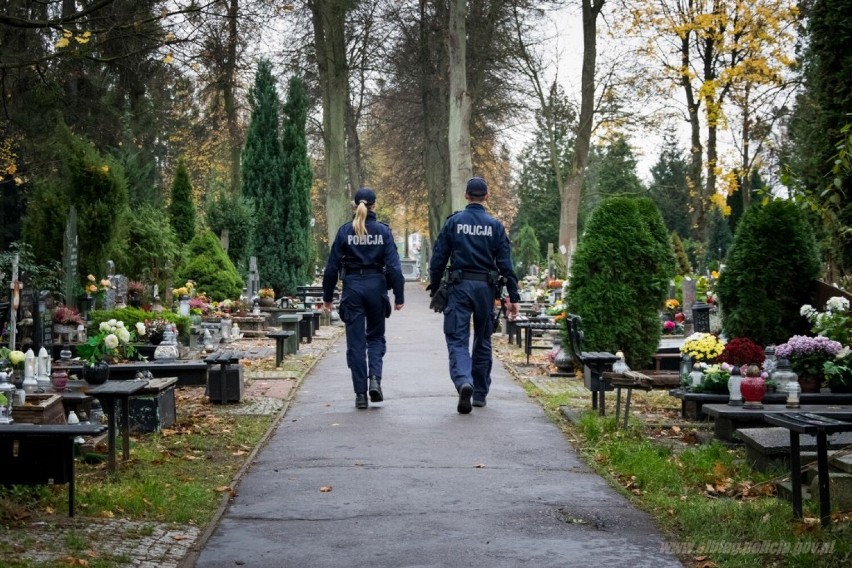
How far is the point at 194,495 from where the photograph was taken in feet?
26.0

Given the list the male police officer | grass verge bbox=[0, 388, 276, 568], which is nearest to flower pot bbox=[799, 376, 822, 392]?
the male police officer

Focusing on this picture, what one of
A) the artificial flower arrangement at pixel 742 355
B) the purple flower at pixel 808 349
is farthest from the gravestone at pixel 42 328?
the purple flower at pixel 808 349

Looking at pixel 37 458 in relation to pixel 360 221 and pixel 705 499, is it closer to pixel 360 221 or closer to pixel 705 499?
pixel 705 499

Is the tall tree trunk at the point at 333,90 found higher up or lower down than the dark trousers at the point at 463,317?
higher up

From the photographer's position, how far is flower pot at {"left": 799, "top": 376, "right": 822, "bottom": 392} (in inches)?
Result: 456

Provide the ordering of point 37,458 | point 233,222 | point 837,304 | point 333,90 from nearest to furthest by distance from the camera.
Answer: point 37,458
point 837,304
point 233,222
point 333,90

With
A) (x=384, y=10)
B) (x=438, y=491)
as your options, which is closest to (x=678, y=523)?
(x=438, y=491)

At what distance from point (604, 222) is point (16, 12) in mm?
11422

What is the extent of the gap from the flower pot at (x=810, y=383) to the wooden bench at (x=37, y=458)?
6928mm

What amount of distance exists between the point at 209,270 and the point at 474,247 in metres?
16.7

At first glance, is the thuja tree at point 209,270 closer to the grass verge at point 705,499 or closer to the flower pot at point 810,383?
the grass verge at point 705,499

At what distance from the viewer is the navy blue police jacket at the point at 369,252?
12266mm

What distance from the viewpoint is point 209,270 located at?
91.4 ft

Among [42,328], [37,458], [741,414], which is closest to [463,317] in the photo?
[741,414]
